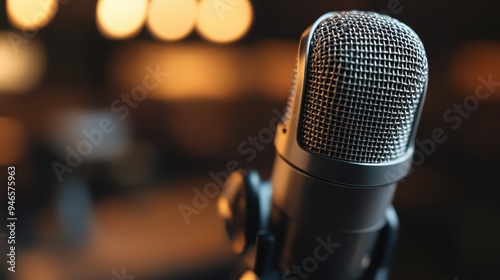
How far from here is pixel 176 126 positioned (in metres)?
1.08

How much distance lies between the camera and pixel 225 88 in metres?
1.06

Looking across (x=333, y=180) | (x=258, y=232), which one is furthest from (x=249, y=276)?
(x=333, y=180)

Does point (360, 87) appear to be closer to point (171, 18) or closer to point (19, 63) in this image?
point (171, 18)

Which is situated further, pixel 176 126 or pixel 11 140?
pixel 176 126

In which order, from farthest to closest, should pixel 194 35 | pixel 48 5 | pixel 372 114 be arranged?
1. pixel 194 35
2. pixel 48 5
3. pixel 372 114

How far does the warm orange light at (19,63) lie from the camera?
871 mm

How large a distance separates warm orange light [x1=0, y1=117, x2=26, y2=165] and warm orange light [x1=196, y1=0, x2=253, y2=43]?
1.55 feet

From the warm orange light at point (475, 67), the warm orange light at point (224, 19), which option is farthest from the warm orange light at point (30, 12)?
the warm orange light at point (475, 67)

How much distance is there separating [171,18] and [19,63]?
343mm

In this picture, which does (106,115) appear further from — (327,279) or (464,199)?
(464,199)

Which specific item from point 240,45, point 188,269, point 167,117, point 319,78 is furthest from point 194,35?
point 319,78

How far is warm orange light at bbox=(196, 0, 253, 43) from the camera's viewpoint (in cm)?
96

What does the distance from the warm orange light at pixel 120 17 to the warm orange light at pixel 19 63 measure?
0.15m

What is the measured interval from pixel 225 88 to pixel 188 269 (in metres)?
0.44
